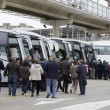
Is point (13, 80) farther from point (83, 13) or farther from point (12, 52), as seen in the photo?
point (83, 13)

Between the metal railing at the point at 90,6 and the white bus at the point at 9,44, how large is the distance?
22880 millimetres

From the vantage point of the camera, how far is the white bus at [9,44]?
25.2 m

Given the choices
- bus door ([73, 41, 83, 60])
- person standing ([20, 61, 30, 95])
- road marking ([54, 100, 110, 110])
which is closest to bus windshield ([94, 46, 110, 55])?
bus door ([73, 41, 83, 60])

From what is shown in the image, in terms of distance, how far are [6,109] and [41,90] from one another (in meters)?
7.92

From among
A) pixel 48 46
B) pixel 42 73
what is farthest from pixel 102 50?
pixel 42 73

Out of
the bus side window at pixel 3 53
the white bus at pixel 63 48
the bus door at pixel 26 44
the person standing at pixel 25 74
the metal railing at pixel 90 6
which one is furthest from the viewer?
the metal railing at pixel 90 6

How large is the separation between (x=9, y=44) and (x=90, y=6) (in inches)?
→ 1328

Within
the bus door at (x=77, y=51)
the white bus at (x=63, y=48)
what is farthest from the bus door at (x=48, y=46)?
the bus door at (x=77, y=51)

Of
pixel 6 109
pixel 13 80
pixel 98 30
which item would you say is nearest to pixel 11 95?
pixel 13 80

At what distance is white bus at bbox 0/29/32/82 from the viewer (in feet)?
82.6

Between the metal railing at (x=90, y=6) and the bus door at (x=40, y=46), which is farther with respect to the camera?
the metal railing at (x=90, y=6)

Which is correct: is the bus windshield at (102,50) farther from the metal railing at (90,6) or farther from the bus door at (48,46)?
the bus door at (48,46)

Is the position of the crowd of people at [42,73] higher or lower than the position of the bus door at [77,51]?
lower

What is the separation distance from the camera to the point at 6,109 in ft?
49.3
